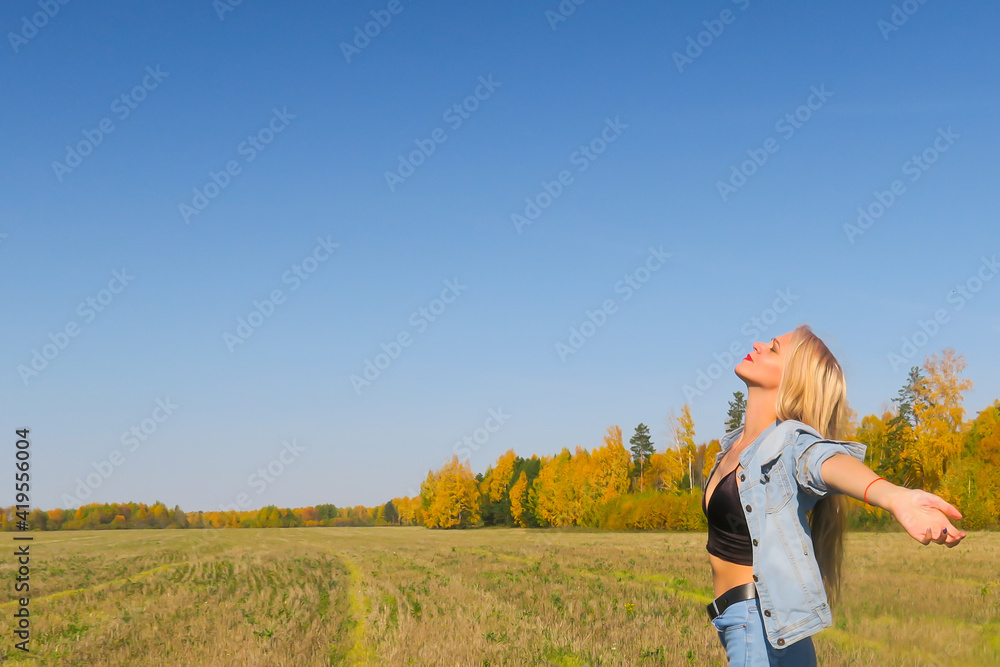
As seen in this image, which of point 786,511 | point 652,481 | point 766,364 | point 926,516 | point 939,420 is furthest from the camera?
point 652,481

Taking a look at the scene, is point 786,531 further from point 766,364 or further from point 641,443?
point 641,443

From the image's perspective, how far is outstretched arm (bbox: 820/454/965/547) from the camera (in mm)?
2516

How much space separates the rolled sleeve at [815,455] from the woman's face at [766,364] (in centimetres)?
59

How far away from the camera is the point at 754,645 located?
3.45 meters

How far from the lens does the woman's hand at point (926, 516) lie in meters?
2.50

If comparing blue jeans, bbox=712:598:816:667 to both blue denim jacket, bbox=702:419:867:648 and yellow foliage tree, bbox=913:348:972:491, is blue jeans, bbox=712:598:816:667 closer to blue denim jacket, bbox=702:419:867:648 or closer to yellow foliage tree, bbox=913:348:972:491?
blue denim jacket, bbox=702:419:867:648

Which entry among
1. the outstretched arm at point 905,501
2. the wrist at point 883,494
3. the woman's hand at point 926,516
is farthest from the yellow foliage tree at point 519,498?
the woman's hand at point 926,516

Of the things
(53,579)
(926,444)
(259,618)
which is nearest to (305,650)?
(259,618)

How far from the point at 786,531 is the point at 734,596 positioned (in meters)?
0.43

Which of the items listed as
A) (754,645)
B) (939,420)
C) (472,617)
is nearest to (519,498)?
(939,420)

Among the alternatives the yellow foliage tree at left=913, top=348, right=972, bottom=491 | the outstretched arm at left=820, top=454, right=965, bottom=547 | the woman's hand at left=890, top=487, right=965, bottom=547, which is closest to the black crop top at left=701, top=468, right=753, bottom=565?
the outstretched arm at left=820, top=454, right=965, bottom=547

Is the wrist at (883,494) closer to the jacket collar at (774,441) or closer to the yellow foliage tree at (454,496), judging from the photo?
the jacket collar at (774,441)

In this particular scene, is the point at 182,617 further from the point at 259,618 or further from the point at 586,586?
the point at 586,586

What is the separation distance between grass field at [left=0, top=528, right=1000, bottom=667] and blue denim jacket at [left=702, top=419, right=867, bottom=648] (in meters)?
0.73
